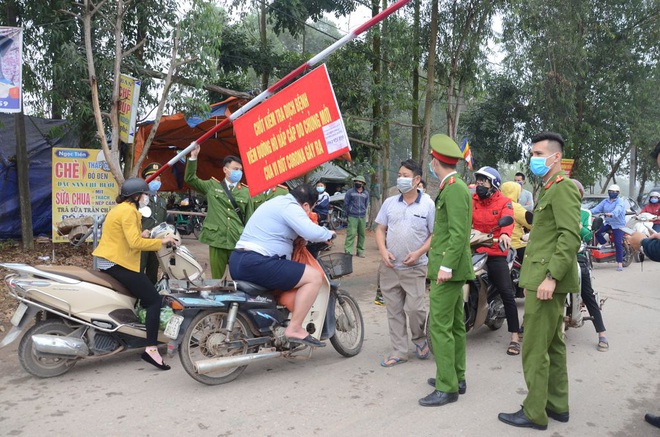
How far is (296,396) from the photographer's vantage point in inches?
158

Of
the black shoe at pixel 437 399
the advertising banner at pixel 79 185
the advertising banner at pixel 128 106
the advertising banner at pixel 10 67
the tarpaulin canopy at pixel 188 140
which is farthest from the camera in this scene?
the tarpaulin canopy at pixel 188 140

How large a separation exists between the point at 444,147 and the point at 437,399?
1878 mm

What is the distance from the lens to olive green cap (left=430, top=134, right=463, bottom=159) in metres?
4.05

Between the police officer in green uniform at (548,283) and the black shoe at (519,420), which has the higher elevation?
the police officer in green uniform at (548,283)

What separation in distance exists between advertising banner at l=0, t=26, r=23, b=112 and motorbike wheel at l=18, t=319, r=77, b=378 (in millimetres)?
4119

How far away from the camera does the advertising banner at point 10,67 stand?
7000mm

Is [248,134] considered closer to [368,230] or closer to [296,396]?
[296,396]

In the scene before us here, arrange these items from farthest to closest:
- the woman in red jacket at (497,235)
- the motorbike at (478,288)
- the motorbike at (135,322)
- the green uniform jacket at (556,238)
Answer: the woman in red jacket at (497,235)
the motorbike at (478,288)
the motorbike at (135,322)
the green uniform jacket at (556,238)

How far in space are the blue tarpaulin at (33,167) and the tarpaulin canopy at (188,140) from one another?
1693 millimetres

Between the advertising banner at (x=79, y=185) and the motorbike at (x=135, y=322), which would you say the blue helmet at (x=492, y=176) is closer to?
the motorbike at (x=135, y=322)

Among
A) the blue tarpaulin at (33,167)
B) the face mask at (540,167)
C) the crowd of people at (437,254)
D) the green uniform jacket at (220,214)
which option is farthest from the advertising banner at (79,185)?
the face mask at (540,167)

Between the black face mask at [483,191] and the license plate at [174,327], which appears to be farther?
the black face mask at [483,191]

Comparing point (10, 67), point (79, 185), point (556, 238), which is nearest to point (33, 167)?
point (79, 185)

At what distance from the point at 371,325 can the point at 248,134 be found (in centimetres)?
274
